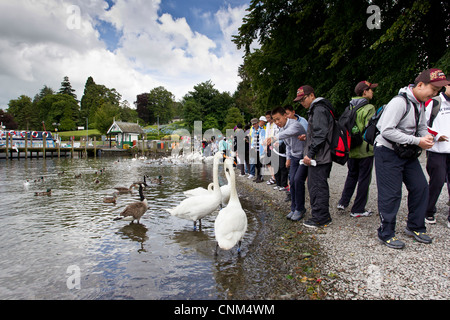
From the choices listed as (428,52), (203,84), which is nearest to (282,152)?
(428,52)

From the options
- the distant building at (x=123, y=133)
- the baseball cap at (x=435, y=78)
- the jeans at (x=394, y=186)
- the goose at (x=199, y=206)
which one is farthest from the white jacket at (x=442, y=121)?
the distant building at (x=123, y=133)

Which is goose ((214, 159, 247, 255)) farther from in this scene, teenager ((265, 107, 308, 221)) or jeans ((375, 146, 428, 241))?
jeans ((375, 146, 428, 241))

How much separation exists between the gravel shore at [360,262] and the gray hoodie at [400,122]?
1.64 metres

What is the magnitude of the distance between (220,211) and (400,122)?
127 inches

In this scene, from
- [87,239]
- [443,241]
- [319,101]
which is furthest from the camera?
[87,239]

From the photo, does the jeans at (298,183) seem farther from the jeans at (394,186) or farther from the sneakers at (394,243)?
the sneakers at (394,243)

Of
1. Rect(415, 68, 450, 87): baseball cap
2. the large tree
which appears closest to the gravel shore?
Rect(415, 68, 450, 87): baseball cap

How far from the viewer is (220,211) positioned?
4684 mm

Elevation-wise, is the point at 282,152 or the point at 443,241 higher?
the point at 282,152

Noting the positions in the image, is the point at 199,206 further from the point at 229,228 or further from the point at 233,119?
the point at 233,119

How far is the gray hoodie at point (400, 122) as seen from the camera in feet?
12.7
